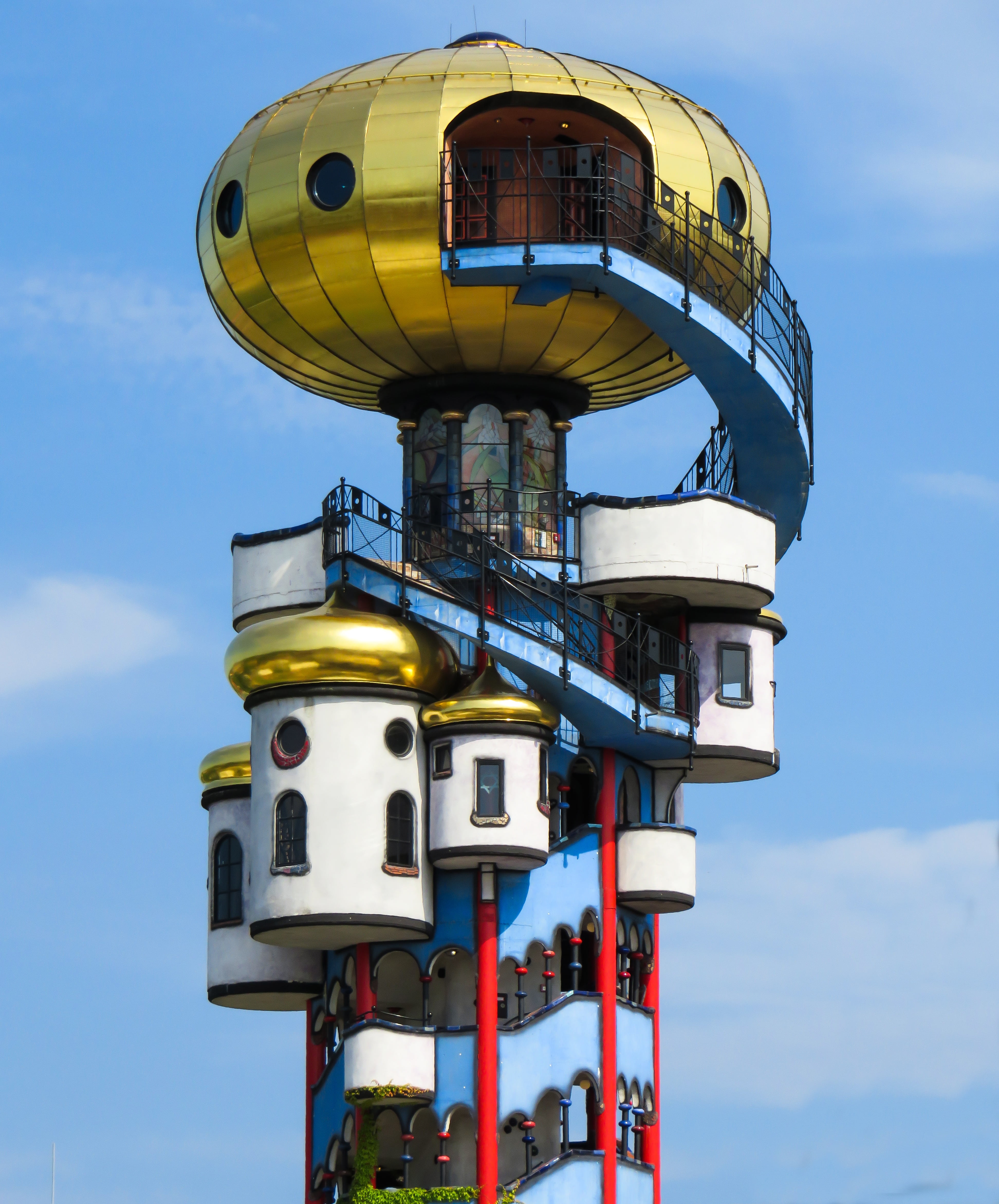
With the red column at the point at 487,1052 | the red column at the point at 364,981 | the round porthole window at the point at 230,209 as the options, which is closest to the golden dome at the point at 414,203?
the round porthole window at the point at 230,209

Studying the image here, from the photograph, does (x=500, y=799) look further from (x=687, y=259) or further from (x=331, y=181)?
(x=331, y=181)

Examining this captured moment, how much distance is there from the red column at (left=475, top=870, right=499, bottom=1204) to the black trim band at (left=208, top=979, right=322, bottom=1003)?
10.2ft

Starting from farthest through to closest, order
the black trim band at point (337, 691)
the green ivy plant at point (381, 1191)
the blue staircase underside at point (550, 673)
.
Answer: the blue staircase underside at point (550, 673) → the black trim band at point (337, 691) → the green ivy plant at point (381, 1191)

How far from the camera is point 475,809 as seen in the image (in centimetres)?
4866

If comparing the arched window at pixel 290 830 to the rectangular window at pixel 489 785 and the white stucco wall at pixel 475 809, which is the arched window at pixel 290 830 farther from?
the rectangular window at pixel 489 785

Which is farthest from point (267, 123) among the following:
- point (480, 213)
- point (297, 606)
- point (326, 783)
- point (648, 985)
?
point (648, 985)

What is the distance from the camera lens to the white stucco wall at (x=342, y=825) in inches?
1895

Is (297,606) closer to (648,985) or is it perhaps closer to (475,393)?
(475,393)

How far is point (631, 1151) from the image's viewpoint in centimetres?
5106

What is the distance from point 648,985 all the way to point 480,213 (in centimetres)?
1210

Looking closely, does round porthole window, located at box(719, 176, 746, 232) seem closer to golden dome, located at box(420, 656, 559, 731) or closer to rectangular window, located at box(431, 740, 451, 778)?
golden dome, located at box(420, 656, 559, 731)

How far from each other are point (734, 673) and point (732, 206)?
7.19 metres

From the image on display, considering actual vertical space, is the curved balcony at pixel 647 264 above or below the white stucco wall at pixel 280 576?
above

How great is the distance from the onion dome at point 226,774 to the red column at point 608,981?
5403 mm
